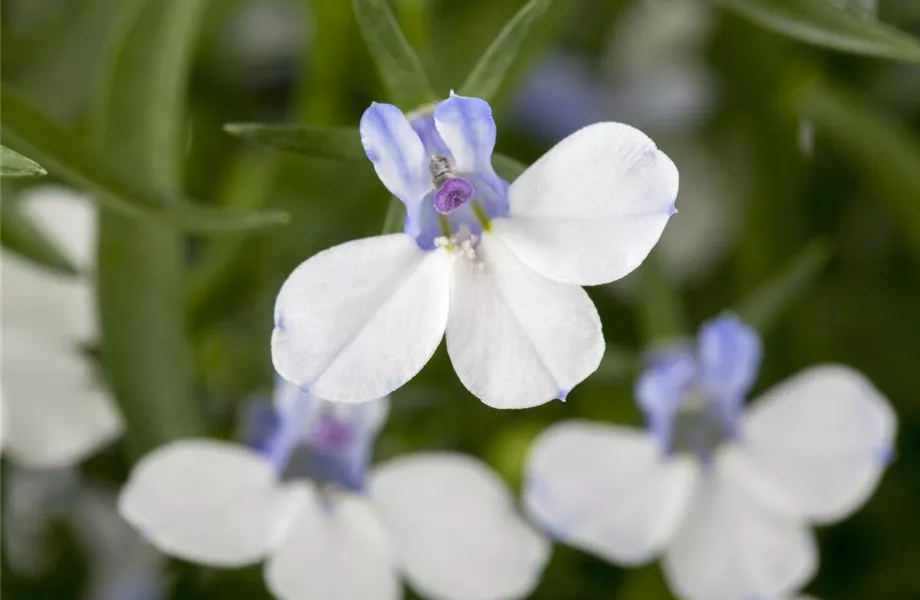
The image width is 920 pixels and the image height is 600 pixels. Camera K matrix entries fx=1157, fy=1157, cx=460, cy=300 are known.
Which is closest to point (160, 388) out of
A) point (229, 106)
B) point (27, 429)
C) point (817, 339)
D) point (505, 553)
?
point (27, 429)

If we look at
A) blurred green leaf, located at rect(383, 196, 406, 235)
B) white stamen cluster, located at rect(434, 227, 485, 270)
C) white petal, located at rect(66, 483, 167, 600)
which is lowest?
white petal, located at rect(66, 483, 167, 600)

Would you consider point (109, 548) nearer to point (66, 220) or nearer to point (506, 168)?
point (66, 220)

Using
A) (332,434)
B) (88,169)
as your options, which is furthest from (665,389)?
(88,169)

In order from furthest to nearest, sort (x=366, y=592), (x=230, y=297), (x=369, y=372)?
(x=230, y=297) → (x=366, y=592) → (x=369, y=372)

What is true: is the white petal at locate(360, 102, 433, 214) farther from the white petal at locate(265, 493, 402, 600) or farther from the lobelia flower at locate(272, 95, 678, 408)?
the white petal at locate(265, 493, 402, 600)

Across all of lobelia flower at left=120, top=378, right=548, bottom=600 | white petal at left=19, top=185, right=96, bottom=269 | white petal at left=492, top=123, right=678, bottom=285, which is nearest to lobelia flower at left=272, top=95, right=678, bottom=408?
white petal at left=492, top=123, right=678, bottom=285

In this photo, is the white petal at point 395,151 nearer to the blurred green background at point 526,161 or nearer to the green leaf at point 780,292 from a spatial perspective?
the blurred green background at point 526,161

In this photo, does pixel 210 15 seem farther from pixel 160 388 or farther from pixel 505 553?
pixel 505 553
